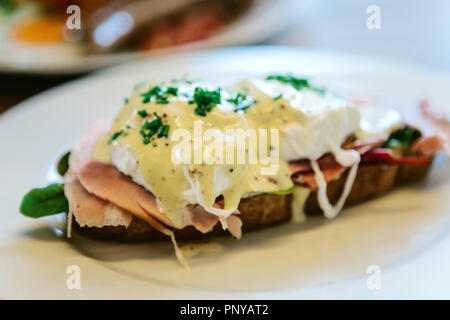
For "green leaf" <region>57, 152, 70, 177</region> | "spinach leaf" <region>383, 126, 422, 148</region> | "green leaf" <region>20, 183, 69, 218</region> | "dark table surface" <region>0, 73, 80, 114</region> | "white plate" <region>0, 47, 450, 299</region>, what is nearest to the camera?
"white plate" <region>0, 47, 450, 299</region>

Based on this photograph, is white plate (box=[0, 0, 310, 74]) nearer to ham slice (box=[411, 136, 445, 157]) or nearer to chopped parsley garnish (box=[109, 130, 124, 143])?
chopped parsley garnish (box=[109, 130, 124, 143])

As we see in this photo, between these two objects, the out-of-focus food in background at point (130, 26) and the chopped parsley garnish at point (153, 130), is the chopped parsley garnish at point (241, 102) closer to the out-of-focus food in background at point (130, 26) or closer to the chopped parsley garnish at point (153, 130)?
the chopped parsley garnish at point (153, 130)

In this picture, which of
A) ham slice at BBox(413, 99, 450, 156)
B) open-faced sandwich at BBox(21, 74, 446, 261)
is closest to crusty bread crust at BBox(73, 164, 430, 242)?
open-faced sandwich at BBox(21, 74, 446, 261)

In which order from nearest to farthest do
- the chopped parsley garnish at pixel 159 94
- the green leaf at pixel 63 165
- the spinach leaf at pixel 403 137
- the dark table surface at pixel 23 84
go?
the chopped parsley garnish at pixel 159 94 < the green leaf at pixel 63 165 < the spinach leaf at pixel 403 137 < the dark table surface at pixel 23 84

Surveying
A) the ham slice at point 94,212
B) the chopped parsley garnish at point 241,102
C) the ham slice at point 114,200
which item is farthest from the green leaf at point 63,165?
the chopped parsley garnish at point 241,102

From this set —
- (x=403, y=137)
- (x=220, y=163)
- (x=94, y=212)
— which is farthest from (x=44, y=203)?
→ (x=403, y=137)
